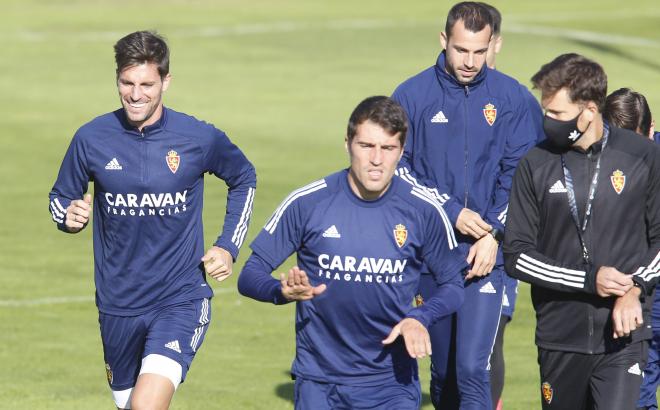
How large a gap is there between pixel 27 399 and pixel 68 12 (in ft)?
102

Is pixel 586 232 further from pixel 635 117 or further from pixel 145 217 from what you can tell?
pixel 145 217

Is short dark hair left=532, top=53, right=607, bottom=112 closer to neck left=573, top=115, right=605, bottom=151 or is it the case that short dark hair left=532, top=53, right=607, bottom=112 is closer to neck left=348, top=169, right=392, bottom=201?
neck left=573, top=115, right=605, bottom=151

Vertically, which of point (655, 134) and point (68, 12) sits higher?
point (68, 12)

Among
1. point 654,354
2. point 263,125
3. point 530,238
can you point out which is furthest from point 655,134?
point 263,125

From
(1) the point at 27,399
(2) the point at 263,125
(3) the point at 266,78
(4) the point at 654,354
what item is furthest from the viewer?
(3) the point at 266,78

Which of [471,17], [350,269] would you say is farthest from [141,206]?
[471,17]

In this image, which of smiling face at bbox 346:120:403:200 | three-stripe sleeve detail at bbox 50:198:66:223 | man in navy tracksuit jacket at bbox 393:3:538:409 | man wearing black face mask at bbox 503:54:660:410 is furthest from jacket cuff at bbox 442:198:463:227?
three-stripe sleeve detail at bbox 50:198:66:223

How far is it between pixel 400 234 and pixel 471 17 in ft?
7.35

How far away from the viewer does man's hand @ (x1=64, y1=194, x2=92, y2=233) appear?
29.9ft

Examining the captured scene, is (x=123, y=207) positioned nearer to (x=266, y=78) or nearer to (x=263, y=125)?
(x=263, y=125)

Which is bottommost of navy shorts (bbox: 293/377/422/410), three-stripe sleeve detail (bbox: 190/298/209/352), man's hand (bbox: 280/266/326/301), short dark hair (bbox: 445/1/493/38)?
navy shorts (bbox: 293/377/422/410)

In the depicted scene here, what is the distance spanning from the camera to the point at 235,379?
43.6 ft

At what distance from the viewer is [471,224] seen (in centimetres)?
981

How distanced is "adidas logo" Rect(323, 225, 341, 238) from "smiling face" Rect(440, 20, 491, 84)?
2222 millimetres
